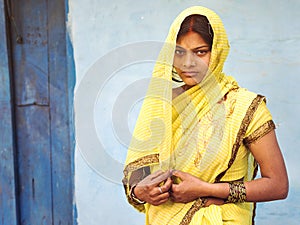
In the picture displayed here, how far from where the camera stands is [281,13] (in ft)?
7.60

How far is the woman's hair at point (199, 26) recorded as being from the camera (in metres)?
1.46

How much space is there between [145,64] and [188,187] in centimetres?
117

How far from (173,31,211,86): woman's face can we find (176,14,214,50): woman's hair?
1 cm

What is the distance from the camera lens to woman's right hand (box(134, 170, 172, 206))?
1.43 meters

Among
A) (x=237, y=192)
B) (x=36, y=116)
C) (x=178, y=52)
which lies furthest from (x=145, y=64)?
(x=237, y=192)

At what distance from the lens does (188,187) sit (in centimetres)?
142

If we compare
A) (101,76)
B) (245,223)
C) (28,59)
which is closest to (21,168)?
(28,59)

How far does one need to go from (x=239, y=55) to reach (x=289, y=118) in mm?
416

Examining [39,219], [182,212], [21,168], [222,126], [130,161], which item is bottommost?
[39,219]

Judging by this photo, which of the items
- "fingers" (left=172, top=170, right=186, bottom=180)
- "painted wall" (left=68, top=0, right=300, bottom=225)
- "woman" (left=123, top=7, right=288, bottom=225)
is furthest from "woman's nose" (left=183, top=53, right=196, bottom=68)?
"painted wall" (left=68, top=0, right=300, bottom=225)

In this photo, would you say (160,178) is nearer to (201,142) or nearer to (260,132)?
(201,142)

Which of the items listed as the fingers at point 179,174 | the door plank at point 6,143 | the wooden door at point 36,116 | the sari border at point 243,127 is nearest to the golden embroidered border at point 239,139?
the sari border at point 243,127

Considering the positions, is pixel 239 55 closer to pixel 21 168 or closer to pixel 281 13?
pixel 281 13

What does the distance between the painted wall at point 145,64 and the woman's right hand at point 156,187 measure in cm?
64
